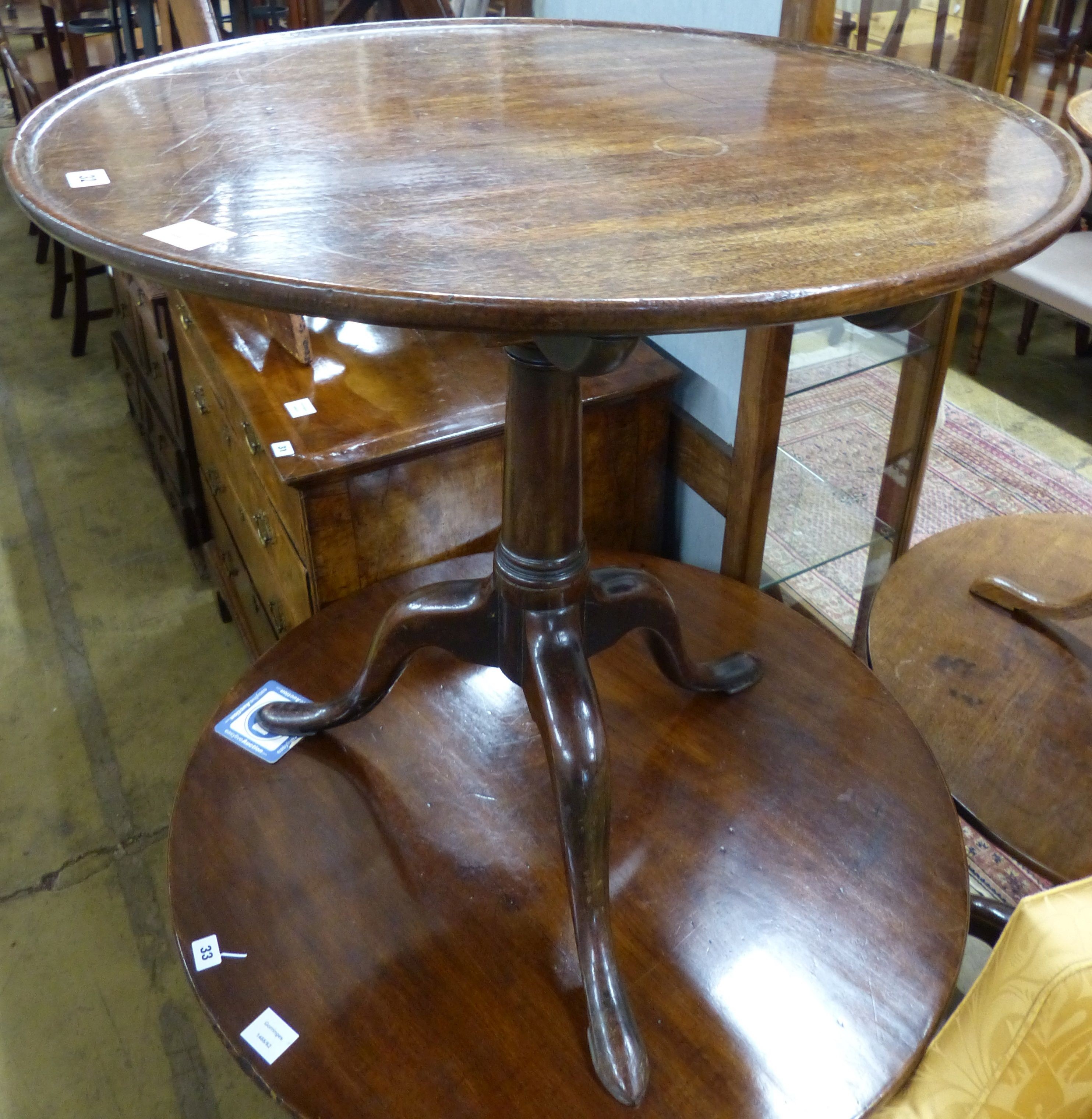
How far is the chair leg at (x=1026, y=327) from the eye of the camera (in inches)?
106

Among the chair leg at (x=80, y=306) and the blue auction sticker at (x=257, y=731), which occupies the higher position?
the blue auction sticker at (x=257, y=731)

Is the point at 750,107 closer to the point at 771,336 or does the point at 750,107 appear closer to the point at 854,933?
the point at 771,336

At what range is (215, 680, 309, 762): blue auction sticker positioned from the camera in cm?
105

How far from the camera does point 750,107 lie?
0.84 metres

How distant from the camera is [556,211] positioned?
621 mm

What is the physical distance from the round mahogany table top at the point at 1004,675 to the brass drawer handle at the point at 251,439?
0.74 meters

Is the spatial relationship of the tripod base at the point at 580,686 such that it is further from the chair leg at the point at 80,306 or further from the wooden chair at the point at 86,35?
the chair leg at the point at 80,306

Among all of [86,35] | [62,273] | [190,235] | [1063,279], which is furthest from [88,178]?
[86,35]

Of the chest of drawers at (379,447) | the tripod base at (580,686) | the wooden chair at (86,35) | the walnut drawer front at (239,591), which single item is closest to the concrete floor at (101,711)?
the walnut drawer front at (239,591)

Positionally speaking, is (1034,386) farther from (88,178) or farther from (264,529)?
(88,178)

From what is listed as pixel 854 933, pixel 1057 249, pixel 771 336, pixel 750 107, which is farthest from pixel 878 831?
pixel 1057 249

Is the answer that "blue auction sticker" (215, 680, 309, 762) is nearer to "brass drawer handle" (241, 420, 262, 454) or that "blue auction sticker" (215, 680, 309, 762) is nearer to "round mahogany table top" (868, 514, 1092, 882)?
"brass drawer handle" (241, 420, 262, 454)

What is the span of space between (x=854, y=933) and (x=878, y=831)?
116mm

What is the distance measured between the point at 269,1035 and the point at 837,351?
995mm
